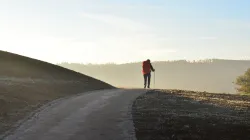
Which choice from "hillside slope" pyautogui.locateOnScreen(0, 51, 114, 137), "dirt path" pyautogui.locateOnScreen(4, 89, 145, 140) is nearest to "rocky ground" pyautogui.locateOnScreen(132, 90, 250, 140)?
"dirt path" pyautogui.locateOnScreen(4, 89, 145, 140)

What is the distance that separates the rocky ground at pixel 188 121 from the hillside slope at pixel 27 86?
593 centimetres

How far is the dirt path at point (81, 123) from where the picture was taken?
15435 mm

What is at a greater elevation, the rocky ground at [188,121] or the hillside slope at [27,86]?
the hillside slope at [27,86]

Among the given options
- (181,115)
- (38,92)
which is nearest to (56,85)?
(38,92)

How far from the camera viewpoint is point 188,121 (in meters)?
18.1

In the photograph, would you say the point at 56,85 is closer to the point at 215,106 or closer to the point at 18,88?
the point at 18,88

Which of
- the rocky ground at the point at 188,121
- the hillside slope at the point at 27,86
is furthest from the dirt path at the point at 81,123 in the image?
the hillside slope at the point at 27,86

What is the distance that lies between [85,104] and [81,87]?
12998 mm

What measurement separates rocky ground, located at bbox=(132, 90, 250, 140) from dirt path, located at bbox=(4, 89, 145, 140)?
2.21ft

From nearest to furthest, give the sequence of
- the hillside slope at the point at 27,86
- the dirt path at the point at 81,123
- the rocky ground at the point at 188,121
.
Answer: the dirt path at the point at 81,123 < the rocky ground at the point at 188,121 < the hillside slope at the point at 27,86

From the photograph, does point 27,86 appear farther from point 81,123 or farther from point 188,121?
point 188,121

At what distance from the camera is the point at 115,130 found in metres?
16.4

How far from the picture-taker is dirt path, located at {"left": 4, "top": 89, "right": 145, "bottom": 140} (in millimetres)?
15435

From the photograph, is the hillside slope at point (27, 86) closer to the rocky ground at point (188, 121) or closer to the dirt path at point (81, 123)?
the dirt path at point (81, 123)
